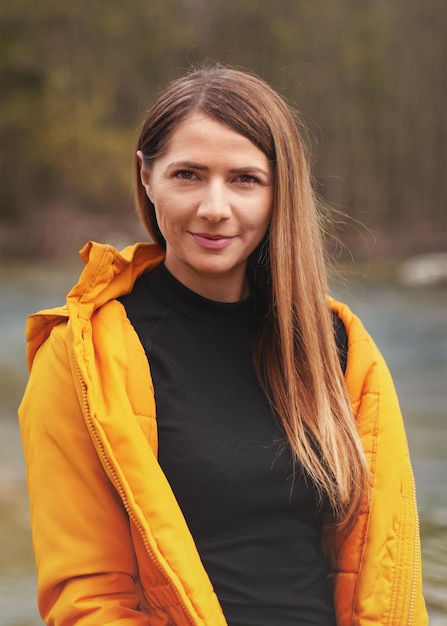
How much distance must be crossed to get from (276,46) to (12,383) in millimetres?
17765

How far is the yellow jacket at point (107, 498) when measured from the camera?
1.49 m

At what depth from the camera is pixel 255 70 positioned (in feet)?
71.8

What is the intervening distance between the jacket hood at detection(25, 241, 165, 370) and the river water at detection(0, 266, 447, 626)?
0.67 metres

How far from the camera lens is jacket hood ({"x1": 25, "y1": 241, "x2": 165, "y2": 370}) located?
63.2 inches

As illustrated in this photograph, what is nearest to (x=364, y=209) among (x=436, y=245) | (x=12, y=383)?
(x=436, y=245)

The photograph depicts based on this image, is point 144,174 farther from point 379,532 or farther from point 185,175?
point 379,532

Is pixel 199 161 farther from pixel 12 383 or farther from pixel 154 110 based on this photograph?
pixel 12 383

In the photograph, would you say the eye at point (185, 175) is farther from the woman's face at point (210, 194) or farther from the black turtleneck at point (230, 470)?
the black turtleneck at point (230, 470)

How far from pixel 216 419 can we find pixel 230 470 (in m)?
0.11

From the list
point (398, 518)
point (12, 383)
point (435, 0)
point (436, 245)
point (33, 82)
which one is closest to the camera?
point (398, 518)

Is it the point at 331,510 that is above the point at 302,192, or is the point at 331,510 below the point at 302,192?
below

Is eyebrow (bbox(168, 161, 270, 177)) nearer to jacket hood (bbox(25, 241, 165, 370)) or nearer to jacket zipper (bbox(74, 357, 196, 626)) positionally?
jacket hood (bbox(25, 241, 165, 370))

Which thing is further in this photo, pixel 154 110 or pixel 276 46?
pixel 276 46

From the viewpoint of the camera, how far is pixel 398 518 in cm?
173
